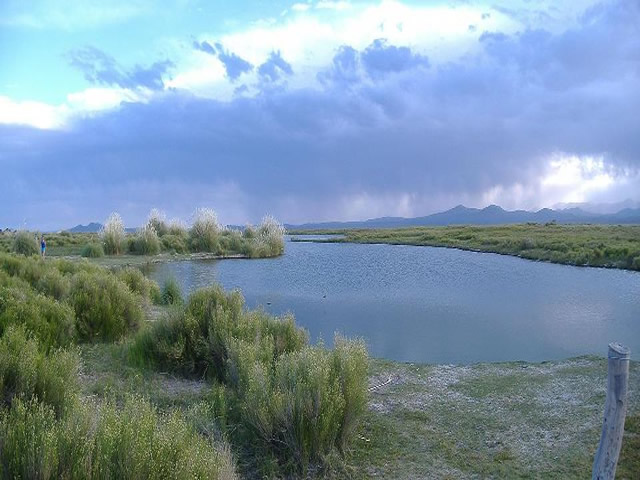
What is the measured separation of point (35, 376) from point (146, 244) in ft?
106

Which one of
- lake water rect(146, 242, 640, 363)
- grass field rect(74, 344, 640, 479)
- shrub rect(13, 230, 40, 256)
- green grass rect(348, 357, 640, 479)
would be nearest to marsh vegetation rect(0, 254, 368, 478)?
grass field rect(74, 344, 640, 479)

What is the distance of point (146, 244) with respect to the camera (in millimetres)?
36750

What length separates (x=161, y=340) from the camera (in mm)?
8641

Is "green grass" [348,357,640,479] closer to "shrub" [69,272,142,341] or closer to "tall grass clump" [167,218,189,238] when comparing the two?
"shrub" [69,272,142,341]

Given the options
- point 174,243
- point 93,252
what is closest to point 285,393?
point 93,252

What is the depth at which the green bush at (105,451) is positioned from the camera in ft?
11.4

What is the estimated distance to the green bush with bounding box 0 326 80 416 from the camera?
5.62 metres

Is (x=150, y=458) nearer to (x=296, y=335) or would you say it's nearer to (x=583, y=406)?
(x=296, y=335)

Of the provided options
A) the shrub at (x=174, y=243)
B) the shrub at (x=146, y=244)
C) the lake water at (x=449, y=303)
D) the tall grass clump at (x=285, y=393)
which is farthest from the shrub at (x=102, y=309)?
the shrub at (x=174, y=243)

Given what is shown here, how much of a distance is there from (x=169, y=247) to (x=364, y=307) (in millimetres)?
24106

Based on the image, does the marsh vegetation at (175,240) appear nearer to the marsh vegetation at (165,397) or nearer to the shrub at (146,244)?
the shrub at (146,244)

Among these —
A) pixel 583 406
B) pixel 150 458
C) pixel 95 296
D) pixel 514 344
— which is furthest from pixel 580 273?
pixel 150 458

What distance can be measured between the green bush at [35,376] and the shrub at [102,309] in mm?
4073

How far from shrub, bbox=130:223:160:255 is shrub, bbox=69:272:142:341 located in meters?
26.3
